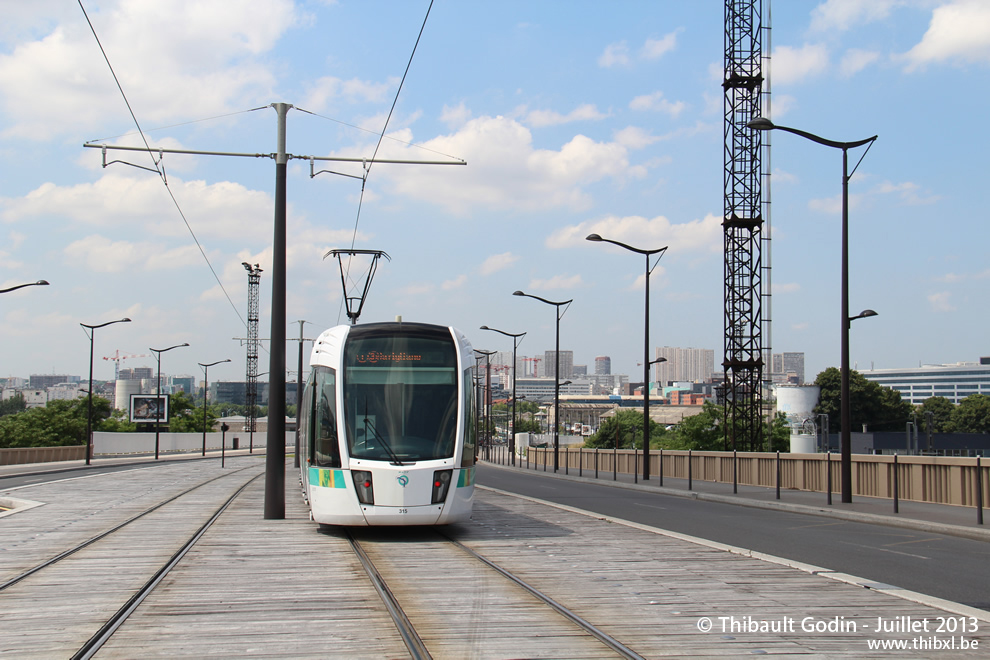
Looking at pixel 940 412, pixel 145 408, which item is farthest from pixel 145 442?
pixel 940 412

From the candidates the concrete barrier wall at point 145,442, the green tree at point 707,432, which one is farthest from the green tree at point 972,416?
the concrete barrier wall at point 145,442

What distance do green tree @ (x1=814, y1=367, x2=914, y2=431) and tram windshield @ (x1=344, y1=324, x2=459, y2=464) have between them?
87.3 metres

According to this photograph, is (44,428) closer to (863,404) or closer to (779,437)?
(779,437)

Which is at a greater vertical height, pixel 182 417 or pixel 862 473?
pixel 862 473

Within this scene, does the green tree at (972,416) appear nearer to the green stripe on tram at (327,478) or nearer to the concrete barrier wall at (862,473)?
the concrete barrier wall at (862,473)

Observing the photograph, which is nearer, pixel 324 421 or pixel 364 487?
pixel 364 487

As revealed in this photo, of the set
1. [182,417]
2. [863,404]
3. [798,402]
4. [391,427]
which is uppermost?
[391,427]

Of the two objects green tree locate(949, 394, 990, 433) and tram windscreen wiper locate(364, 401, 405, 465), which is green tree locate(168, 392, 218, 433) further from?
tram windscreen wiper locate(364, 401, 405, 465)

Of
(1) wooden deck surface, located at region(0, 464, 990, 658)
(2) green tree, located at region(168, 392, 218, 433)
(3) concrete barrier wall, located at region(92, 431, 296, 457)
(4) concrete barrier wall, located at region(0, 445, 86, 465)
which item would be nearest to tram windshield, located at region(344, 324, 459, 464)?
(1) wooden deck surface, located at region(0, 464, 990, 658)

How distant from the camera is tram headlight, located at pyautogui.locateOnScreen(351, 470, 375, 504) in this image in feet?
40.3

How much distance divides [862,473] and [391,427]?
15.8 metres

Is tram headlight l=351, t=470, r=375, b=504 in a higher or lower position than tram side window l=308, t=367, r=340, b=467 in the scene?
lower

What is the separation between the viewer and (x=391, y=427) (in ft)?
41.4

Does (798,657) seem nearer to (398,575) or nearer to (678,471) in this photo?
(398,575)
